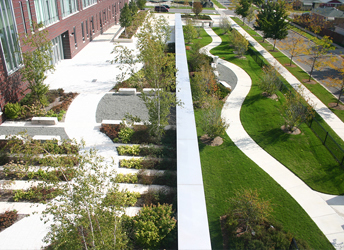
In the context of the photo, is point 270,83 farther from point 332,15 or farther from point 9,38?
point 332,15

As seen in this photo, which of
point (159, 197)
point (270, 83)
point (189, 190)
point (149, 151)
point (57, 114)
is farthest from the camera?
point (270, 83)

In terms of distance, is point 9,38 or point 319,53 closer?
point 9,38

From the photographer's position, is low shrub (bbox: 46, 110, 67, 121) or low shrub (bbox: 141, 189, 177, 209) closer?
low shrub (bbox: 141, 189, 177, 209)

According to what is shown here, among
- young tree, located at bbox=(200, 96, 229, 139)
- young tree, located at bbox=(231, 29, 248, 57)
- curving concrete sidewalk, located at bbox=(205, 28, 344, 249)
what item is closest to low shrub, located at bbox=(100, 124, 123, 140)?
young tree, located at bbox=(200, 96, 229, 139)

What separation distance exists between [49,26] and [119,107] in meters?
10.3

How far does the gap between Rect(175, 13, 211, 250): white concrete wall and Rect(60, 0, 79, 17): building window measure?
1783 cm

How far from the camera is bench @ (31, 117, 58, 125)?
49.2 feet

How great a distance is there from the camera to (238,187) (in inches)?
479

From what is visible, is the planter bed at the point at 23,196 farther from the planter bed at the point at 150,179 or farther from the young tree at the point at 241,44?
the young tree at the point at 241,44

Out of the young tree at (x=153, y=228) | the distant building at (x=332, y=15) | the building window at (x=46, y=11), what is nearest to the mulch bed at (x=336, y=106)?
the young tree at (x=153, y=228)

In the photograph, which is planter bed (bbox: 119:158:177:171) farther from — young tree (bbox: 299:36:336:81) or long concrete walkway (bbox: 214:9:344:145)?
young tree (bbox: 299:36:336:81)

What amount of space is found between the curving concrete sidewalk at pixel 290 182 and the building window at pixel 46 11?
14.9 m

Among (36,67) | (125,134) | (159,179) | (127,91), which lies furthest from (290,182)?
(36,67)

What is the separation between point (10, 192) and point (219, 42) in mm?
31540
